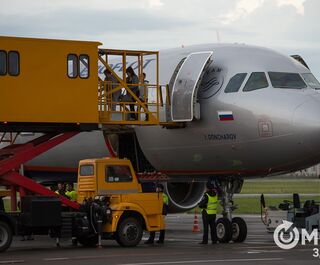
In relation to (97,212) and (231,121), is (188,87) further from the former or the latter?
(97,212)

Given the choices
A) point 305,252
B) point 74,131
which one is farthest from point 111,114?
point 305,252

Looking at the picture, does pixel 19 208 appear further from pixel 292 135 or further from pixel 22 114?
pixel 292 135

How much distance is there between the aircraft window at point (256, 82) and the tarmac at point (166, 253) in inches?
169

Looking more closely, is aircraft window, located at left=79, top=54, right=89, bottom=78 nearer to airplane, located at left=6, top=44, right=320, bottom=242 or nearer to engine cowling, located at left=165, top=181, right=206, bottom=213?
airplane, located at left=6, top=44, right=320, bottom=242

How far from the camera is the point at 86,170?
2594 cm

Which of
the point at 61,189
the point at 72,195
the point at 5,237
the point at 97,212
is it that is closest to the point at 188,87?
the point at 97,212

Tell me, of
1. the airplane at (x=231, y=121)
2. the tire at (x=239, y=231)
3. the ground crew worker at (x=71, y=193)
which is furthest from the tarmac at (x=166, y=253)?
the ground crew worker at (x=71, y=193)

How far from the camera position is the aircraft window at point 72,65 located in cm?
2480

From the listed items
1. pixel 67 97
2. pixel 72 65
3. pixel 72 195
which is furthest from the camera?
pixel 72 195

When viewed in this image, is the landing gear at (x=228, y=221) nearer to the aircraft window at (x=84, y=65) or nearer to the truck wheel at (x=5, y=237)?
the aircraft window at (x=84, y=65)

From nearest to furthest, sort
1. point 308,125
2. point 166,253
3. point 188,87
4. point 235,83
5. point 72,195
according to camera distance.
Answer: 1. point 166,253
2. point 308,125
3. point 235,83
4. point 188,87
5. point 72,195

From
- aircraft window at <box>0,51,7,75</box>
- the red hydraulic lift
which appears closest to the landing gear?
the red hydraulic lift

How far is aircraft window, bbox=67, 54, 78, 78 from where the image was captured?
24797mm

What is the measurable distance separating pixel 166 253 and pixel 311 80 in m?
7.20
